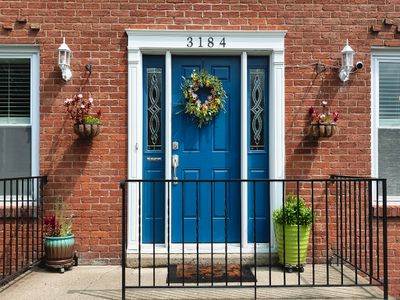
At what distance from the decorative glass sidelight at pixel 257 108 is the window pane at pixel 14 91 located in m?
2.80

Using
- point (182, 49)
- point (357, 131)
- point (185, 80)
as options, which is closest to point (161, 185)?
point (185, 80)

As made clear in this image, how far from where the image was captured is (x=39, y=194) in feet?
17.1

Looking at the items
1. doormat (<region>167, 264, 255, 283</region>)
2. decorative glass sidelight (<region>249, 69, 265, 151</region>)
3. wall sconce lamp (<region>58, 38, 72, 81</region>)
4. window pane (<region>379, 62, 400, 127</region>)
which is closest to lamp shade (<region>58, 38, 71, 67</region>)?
wall sconce lamp (<region>58, 38, 72, 81</region>)

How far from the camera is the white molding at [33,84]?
17.5ft

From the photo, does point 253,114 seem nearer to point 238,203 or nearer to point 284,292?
point 238,203

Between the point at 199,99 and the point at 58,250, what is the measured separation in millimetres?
2403

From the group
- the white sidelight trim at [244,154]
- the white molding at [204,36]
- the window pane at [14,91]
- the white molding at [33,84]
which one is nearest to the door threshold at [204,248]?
the white sidelight trim at [244,154]

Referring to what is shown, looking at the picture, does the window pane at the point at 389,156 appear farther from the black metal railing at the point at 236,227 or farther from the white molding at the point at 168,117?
the white molding at the point at 168,117

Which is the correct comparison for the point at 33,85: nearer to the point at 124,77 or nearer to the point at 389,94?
the point at 124,77

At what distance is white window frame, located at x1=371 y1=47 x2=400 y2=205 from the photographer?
5473 millimetres

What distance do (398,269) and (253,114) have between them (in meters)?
2.65

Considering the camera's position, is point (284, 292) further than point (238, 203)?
No

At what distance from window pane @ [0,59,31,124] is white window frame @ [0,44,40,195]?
2.5 inches

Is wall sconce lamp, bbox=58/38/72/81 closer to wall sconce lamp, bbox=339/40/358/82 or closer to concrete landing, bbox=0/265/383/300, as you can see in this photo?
concrete landing, bbox=0/265/383/300
